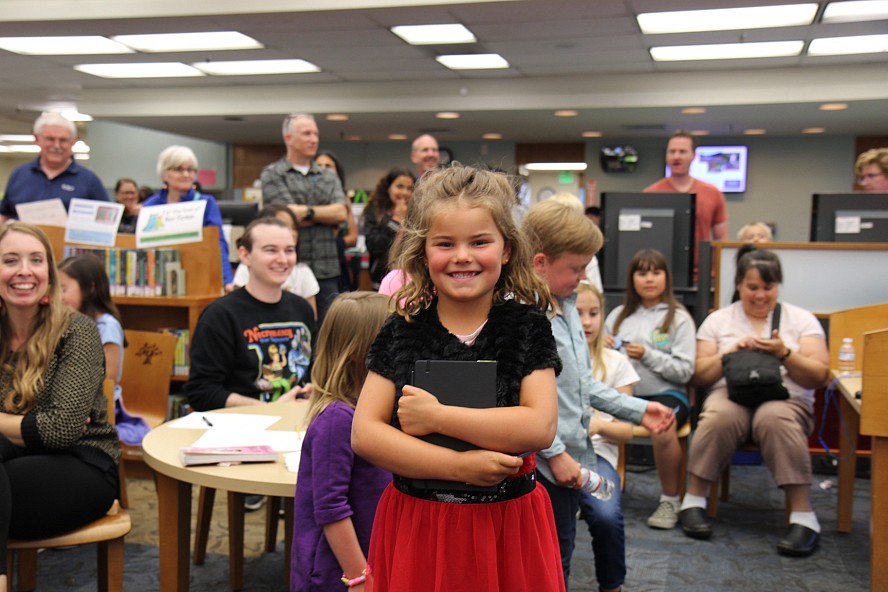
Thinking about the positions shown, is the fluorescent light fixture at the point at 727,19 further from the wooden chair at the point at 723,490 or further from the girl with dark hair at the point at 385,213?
the wooden chair at the point at 723,490

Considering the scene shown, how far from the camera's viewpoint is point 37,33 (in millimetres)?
7777

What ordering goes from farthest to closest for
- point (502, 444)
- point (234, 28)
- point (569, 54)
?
point (569, 54)
point (234, 28)
point (502, 444)

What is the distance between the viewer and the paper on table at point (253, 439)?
2.35 metres

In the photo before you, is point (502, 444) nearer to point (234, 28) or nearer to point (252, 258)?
point (252, 258)

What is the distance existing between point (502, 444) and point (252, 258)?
2.17 metres

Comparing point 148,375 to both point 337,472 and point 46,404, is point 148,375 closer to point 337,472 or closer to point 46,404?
point 46,404

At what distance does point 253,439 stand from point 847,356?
2574 mm

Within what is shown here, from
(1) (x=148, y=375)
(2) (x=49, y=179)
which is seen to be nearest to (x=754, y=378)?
(1) (x=148, y=375)

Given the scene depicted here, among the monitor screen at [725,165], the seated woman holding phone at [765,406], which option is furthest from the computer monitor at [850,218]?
the monitor screen at [725,165]

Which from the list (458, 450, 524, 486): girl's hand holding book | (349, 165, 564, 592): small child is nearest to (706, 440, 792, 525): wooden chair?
(349, 165, 564, 592): small child

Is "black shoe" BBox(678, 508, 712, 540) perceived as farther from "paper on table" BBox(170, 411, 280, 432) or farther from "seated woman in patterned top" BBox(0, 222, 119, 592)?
Answer: "seated woman in patterned top" BBox(0, 222, 119, 592)

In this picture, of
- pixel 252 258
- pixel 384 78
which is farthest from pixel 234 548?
pixel 384 78

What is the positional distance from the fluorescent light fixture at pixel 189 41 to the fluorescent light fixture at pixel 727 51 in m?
3.90

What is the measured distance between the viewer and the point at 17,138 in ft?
54.0
